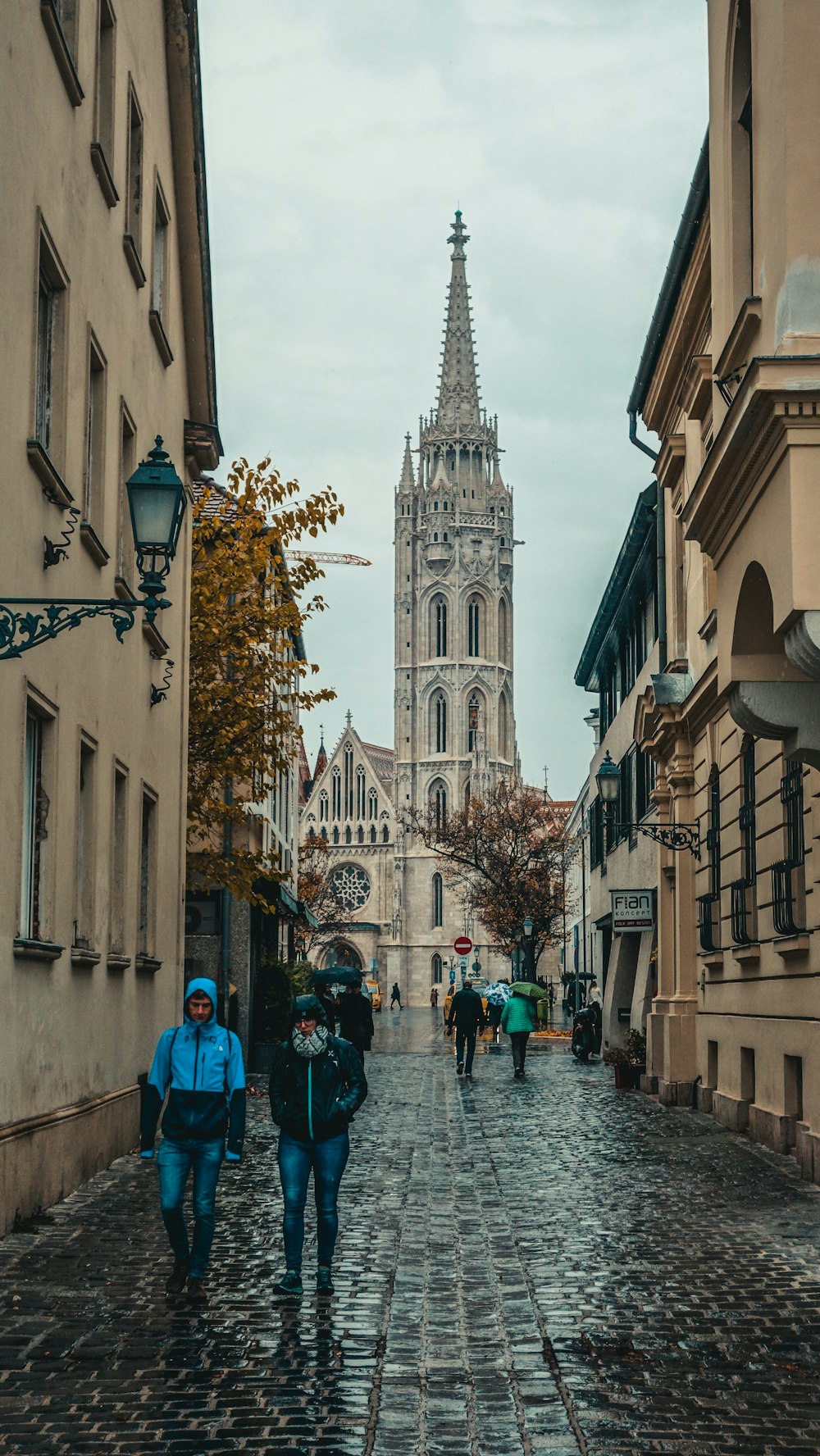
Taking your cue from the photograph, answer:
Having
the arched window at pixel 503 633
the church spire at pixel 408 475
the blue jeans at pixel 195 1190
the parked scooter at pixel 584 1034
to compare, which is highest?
the church spire at pixel 408 475

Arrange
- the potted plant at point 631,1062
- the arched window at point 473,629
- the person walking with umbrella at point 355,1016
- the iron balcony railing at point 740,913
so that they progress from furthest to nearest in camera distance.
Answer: the arched window at point 473,629 → the potted plant at point 631,1062 → the person walking with umbrella at point 355,1016 → the iron balcony railing at point 740,913

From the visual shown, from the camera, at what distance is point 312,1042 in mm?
8992

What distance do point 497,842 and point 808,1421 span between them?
61.8 metres

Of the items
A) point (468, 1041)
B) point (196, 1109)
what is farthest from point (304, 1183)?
point (468, 1041)

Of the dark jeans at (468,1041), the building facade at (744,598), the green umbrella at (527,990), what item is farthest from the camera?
the dark jeans at (468,1041)

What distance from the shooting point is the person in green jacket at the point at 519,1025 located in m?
27.4

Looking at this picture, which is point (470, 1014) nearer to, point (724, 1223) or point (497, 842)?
point (724, 1223)

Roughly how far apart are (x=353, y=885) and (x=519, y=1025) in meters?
101

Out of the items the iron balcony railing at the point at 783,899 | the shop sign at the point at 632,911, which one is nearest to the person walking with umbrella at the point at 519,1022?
the shop sign at the point at 632,911

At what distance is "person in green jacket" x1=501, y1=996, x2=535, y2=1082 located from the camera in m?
27.4

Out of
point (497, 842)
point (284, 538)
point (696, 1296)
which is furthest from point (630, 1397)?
point (497, 842)

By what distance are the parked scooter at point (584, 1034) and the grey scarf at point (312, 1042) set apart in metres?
24.6

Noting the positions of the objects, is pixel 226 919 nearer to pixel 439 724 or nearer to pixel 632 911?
pixel 632 911

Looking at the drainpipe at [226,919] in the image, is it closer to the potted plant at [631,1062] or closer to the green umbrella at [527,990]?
the green umbrella at [527,990]
